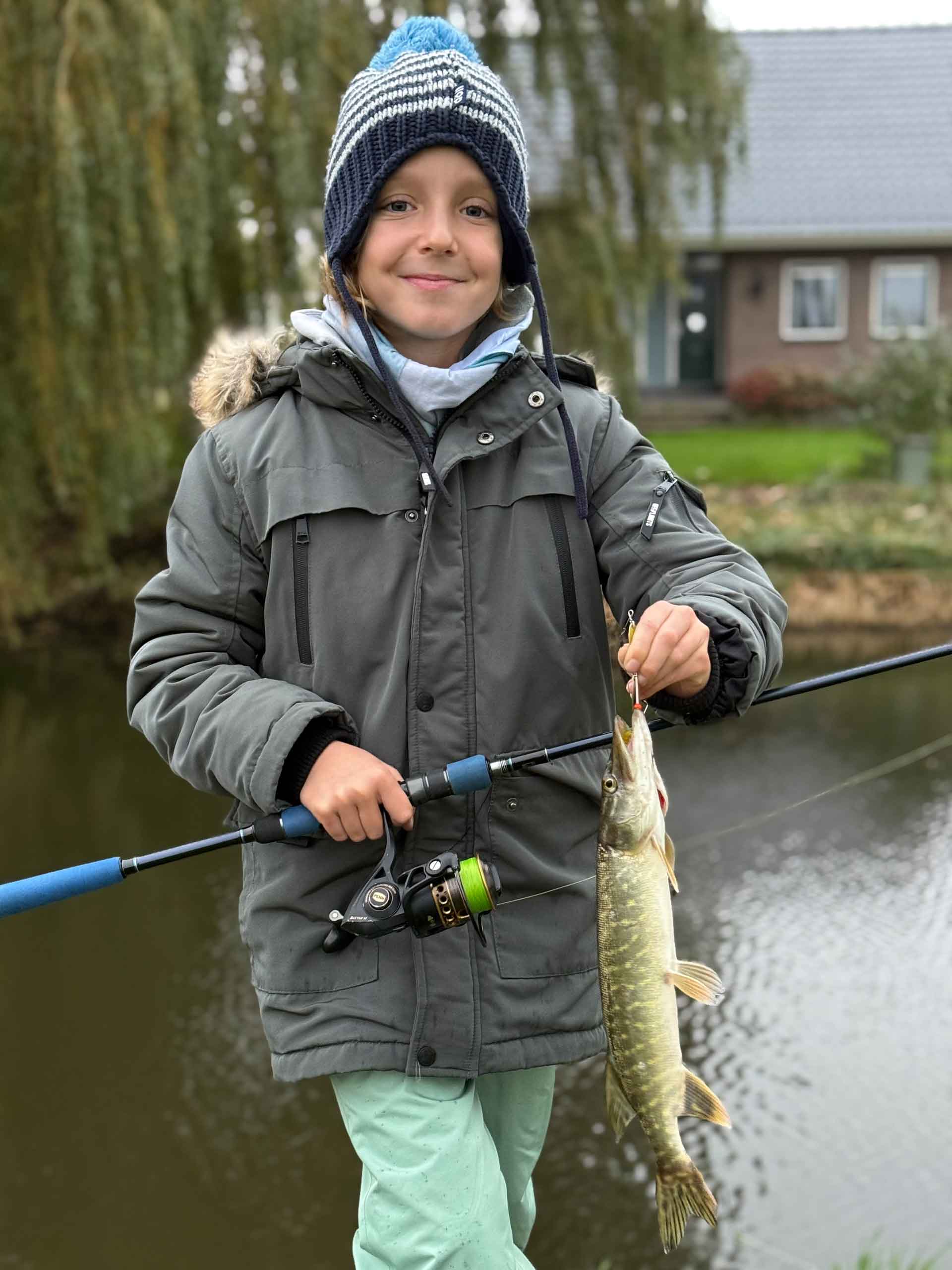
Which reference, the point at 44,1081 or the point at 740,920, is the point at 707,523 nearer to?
the point at 44,1081

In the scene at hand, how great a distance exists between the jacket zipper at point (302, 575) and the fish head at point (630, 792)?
0.51 metres

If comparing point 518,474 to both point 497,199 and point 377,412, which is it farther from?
point 497,199

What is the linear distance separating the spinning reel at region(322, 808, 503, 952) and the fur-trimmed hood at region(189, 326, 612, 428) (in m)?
0.75

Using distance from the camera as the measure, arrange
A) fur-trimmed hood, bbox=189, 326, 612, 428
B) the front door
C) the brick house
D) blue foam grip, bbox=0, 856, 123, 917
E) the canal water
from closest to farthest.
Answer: blue foam grip, bbox=0, 856, 123, 917, fur-trimmed hood, bbox=189, 326, 612, 428, the canal water, the brick house, the front door

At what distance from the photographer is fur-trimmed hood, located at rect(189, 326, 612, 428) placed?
2.46 metres

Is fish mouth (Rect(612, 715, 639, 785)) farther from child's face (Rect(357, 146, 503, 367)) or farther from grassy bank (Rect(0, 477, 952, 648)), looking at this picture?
grassy bank (Rect(0, 477, 952, 648))

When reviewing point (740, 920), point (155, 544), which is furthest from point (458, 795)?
point (155, 544)

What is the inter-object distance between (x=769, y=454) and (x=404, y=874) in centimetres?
1590

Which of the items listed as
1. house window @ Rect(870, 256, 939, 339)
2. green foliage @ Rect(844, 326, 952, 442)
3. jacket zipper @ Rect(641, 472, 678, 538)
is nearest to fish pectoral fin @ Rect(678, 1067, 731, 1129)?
jacket zipper @ Rect(641, 472, 678, 538)

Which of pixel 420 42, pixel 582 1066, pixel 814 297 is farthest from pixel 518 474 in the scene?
pixel 814 297

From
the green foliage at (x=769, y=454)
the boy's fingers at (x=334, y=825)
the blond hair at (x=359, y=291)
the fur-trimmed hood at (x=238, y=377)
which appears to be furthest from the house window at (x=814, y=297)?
the boy's fingers at (x=334, y=825)

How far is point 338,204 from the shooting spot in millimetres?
2486

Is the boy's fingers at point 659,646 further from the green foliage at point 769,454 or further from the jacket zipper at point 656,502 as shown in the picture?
the green foliage at point 769,454

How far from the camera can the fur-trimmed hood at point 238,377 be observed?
2.46m
